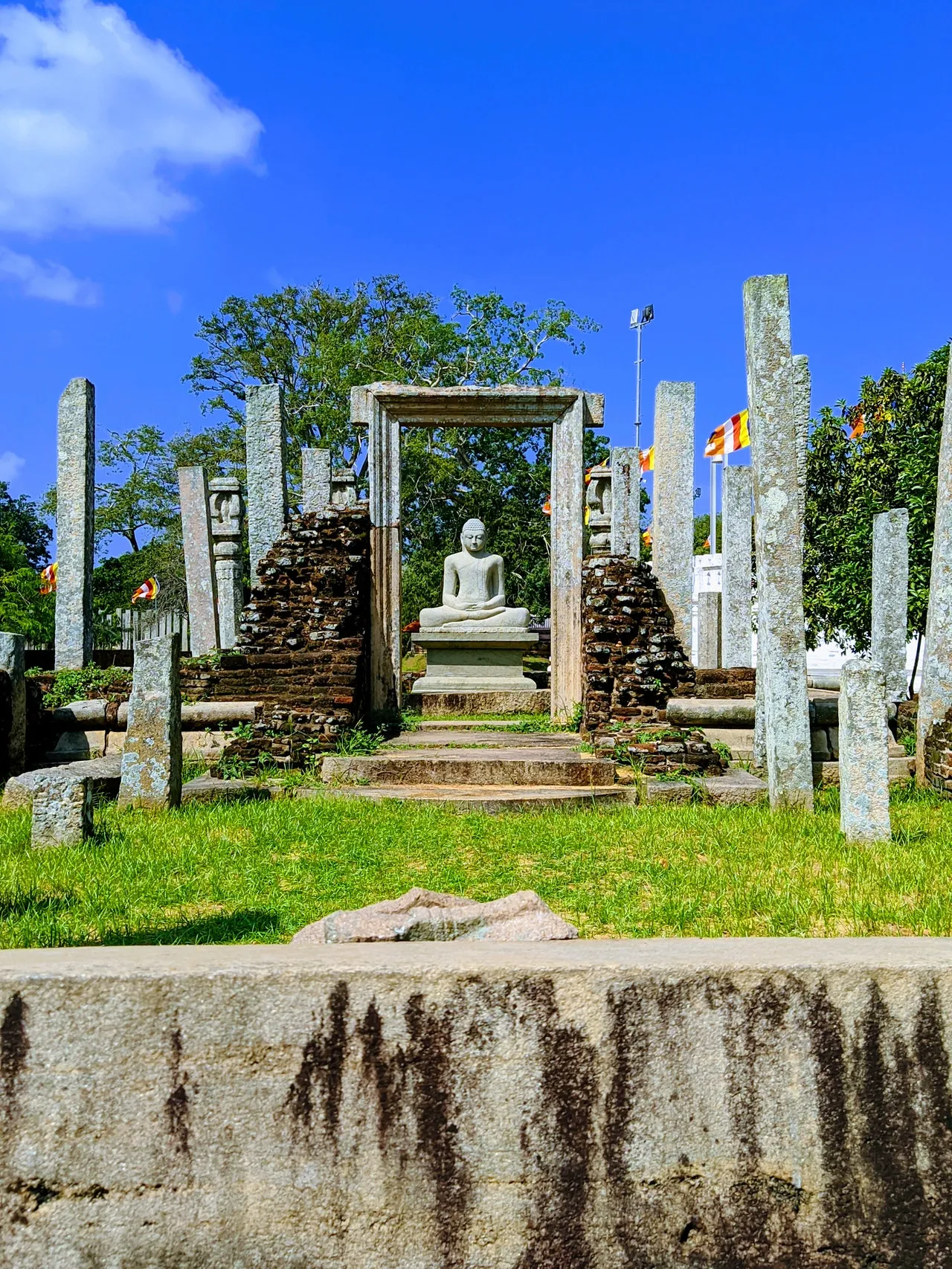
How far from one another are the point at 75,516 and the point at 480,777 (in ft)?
20.6

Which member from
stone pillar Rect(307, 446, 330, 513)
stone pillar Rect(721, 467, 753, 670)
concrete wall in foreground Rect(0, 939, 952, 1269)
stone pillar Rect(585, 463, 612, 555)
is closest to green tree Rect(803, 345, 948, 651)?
stone pillar Rect(721, 467, 753, 670)

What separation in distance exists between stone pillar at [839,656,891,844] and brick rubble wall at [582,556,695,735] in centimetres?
268

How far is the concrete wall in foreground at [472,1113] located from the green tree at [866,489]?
47.7 feet

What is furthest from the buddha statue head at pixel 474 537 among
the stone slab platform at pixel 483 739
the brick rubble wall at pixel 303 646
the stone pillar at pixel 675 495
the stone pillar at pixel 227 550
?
the stone slab platform at pixel 483 739

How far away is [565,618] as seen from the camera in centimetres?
973

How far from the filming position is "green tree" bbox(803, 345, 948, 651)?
1527 centimetres

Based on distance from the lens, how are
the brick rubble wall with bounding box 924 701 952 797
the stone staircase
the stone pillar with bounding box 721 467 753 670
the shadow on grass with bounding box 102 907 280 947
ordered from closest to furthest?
1. the shadow on grass with bounding box 102 907 280 947
2. the stone staircase
3. the brick rubble wall with bounding box 924 701 952 797
4. the stone pillar with bounding box 721 467 753 670

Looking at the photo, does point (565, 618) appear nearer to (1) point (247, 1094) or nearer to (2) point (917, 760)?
(2) point (917, 760)

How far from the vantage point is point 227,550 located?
517 inches

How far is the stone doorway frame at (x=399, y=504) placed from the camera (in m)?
9.72

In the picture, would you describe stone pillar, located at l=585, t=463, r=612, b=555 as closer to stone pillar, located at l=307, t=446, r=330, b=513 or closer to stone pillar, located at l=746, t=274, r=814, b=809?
stone pillar, located at l=307, t=446, r=330, b=513

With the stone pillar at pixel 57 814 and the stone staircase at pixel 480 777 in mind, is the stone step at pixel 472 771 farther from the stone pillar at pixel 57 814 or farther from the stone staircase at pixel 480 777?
the stone pillar at pixel 57 814

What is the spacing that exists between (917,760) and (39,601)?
66.2 feet

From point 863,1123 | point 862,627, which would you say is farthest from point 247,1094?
point 862,627
